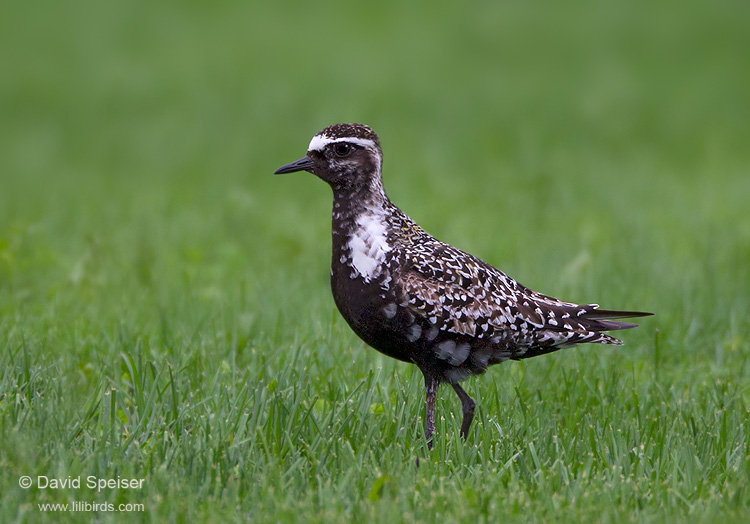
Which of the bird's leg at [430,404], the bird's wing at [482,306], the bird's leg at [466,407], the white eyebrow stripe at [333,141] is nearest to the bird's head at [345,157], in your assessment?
the white eyebrow stripe at [333,141]

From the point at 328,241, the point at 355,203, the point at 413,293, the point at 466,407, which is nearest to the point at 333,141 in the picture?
the point at 355,203

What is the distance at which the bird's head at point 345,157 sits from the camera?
5.48 meters

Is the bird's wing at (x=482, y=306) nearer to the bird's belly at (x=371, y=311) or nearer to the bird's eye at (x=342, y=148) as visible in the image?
the bird's belly at (x=371, y=311)

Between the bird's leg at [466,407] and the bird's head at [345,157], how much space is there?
1297mm

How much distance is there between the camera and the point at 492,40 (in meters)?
19.3

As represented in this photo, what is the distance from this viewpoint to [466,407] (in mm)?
5531

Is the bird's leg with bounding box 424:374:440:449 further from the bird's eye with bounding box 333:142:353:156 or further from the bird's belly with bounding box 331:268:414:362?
the bird's eye with bounding box 333:142:353:156

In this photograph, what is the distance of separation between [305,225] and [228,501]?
6.83m

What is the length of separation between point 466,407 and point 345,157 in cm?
159

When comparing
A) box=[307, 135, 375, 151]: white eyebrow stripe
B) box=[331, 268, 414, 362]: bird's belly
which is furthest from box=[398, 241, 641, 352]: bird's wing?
box=[307, 135, 375, 151]: white eyebrow stripe

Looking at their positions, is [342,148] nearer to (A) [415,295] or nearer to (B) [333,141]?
(B) [333,141]

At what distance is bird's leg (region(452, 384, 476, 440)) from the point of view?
18.0ft

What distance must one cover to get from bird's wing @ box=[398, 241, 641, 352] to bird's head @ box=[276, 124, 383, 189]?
0.53 m

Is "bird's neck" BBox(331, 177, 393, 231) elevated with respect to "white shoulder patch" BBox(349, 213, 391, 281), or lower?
elevated
